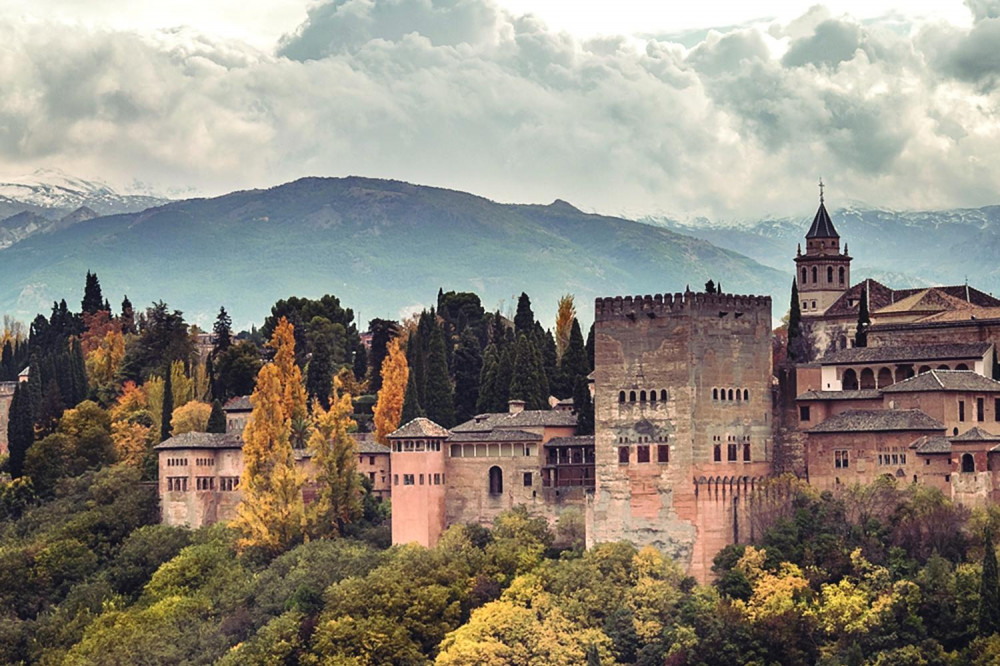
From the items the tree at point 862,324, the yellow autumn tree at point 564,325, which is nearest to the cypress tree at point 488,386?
the yellow autumn tree at point 564,325

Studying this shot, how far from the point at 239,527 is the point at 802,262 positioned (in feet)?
93.1

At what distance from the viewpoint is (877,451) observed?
6644 cm

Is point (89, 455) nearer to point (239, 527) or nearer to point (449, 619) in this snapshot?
point (239, 527)

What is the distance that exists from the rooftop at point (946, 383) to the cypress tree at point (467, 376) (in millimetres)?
24166

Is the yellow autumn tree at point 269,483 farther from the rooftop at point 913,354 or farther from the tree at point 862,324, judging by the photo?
the tree at point 862,324

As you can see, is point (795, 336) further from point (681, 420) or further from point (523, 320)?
point (523, 320)

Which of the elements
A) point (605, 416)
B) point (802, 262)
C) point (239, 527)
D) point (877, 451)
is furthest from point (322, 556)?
point (802, 262)

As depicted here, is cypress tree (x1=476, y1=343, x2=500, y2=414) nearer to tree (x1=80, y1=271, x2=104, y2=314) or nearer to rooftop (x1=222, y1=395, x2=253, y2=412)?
rooftop (x1=222, y1=395, x2=253, y2=412)

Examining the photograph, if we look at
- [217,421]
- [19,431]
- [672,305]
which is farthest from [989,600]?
[19,431]

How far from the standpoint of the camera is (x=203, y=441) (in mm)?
82750

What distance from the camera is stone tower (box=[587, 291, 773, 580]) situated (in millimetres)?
67875

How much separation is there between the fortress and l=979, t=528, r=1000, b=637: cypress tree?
4679 mm

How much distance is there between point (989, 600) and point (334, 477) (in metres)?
27.7

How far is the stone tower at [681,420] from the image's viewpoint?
223ft
